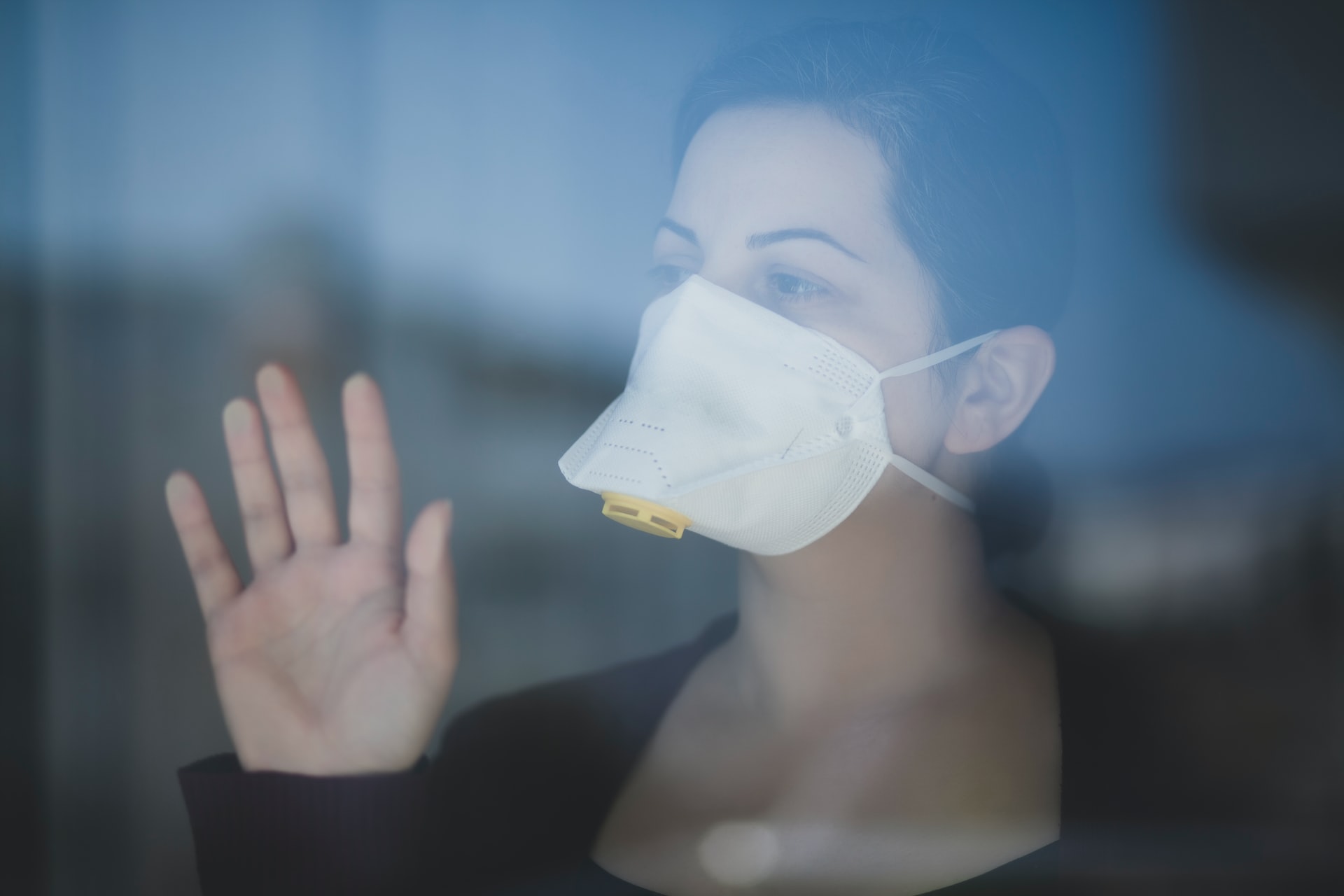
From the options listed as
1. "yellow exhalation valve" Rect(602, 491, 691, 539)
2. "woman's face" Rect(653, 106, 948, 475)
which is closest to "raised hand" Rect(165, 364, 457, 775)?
"yellow exhalation valve" Rect(602, 491, 691, 539)

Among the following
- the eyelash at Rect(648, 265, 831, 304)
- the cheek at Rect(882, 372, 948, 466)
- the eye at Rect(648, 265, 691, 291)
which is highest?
the eye at Rect(648, 265, 691, 291)

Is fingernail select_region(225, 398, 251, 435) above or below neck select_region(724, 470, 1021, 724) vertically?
above

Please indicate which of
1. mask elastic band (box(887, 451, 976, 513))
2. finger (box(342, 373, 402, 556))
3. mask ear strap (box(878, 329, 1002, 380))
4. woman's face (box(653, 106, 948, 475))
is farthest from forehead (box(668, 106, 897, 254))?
finger (box(342, 373, 402, 556))

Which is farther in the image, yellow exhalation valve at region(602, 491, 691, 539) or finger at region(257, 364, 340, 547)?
finger at region(257, 364, 340, 547)

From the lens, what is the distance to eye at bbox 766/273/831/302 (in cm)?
99

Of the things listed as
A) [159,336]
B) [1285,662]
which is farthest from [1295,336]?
[159,336]

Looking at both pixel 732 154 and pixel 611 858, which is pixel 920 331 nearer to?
pixel 732 154

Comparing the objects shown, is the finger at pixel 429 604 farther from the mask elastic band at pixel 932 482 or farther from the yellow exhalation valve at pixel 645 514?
the mask elastic band at pixel 932 482

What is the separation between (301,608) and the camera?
1.06 m

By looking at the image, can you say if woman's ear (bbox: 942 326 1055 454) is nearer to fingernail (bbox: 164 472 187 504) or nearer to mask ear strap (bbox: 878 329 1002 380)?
mask ear strap (bbox: 878 329 1002 380)

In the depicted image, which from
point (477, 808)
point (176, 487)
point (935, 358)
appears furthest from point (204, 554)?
point (935, 358)

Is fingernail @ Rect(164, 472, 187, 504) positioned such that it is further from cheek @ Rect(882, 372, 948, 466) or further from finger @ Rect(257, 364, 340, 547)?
cheek @ Rect(882, 372, 948, 466)

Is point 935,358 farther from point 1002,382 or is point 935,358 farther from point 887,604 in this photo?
point 887,604

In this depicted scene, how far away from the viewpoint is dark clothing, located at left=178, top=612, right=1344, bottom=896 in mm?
950
